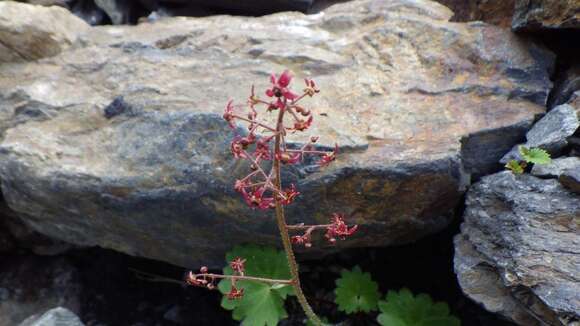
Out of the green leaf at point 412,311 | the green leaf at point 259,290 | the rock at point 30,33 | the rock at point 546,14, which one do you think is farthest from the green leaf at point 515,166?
the rock at point 30,33

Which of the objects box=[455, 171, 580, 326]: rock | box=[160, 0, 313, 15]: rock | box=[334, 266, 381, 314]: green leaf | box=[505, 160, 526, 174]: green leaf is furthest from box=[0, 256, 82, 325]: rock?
box=[505, 160, 526, 174]: green leaf

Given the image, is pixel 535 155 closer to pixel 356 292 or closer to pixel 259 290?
pixel 356 292

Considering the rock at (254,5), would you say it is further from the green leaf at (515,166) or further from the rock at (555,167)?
the rock at (555,167)

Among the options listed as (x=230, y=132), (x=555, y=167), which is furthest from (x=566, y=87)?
(x=230, y=132)

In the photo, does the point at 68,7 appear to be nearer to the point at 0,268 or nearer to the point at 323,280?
the point at 0,268

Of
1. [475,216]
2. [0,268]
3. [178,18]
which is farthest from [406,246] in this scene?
[0,268]
